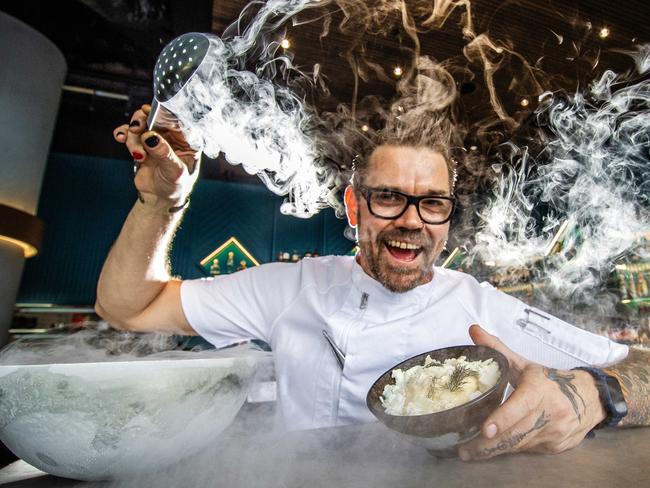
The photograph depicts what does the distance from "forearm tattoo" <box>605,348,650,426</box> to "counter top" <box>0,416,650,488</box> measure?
0.65ft

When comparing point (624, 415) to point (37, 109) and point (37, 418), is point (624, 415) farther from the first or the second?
point (37, 109)

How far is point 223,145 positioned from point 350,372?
145 cm

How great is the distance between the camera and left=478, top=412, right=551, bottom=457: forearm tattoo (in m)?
0.70

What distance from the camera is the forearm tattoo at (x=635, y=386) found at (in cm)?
102

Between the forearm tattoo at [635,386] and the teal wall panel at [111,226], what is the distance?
690 cm

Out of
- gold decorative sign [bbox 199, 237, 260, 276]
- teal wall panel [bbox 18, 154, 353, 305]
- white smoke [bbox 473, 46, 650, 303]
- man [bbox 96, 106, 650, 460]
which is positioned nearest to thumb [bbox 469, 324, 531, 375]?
man [bbox 96, 106, 650, 460]

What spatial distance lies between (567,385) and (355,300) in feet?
2.72

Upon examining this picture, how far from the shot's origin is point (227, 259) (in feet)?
24.8

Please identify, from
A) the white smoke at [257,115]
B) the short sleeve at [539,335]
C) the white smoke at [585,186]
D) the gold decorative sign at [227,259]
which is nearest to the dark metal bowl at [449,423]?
the short sleeve at [539,335]

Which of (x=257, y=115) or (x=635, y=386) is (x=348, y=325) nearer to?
(x=635, y=386)

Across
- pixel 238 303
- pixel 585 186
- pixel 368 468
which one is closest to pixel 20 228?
pixel 238 303

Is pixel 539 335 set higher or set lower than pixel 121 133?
lower

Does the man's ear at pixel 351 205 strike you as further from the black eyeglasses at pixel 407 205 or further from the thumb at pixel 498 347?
the thumb at pixel 498 347

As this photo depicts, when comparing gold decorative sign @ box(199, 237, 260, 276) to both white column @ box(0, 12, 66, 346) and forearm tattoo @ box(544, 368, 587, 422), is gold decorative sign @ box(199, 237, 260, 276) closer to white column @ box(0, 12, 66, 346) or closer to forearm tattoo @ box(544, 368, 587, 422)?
white column @ box(0, 12, 66, 346)
